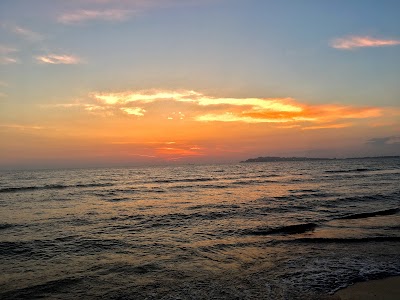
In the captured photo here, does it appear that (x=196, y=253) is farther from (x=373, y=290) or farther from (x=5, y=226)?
(x=5, y=226)

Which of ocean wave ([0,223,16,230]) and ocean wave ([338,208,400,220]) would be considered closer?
ocean wave ([0,223,16,230])

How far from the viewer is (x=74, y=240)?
1350 cm

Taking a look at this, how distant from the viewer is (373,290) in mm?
7859

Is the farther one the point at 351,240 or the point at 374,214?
the point at 374,214

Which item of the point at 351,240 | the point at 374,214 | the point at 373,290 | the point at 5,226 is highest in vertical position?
the point at 373,290

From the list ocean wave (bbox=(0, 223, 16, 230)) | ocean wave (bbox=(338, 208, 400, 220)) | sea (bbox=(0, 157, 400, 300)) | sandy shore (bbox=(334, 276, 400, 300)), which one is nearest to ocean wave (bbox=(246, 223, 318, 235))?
sea (bbox=(0, 157, 400, 300))

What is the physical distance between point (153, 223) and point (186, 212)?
4.09 m

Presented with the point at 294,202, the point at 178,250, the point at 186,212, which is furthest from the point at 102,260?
the point at 294,202

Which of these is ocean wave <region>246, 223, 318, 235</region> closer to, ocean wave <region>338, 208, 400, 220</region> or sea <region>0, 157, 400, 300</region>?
sea <region>0, 157, 400, 300</region>

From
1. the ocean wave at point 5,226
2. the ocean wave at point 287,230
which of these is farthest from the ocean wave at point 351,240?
the ocean wave at point 5,226

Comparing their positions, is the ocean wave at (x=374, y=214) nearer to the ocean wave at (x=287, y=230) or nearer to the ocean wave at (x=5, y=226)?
the ocean wave at (x=287, y=230)

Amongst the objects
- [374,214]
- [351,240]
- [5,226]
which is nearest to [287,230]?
[351,240]

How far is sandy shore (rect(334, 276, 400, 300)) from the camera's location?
24.5ft

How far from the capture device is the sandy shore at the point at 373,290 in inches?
294
